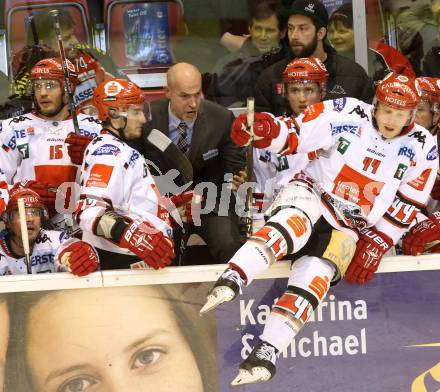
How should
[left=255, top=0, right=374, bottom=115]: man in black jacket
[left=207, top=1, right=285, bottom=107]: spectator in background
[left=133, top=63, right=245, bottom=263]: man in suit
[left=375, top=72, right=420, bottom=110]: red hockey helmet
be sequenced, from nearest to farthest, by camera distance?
[left=375, top=72, right=420, bottom=110]: red hockey helmet → [left=133, top=63, right=245, bottom=263]: man in suit → [left=255, top=0, right=374, bottom=115]: man in black jacket → [left=207, top=1, right=285, bottom=107]: spectator in background

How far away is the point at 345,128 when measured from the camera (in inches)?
187

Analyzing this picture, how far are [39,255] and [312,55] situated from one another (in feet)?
6.03

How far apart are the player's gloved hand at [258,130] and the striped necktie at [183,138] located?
37.1 inches

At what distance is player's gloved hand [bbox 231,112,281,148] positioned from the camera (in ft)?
14.7

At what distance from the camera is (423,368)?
4.64 metres

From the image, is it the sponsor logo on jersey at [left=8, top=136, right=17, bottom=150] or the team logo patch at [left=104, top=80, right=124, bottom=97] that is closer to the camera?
the team logo patch at [left=104, top=80, right=124, bottom=97]

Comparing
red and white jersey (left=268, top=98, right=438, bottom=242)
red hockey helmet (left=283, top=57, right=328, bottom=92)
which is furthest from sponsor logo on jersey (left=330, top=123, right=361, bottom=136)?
Result: red hockey helmet (left=283, top=57, right=328, bottom=92)

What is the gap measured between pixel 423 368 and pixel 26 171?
2151 mm

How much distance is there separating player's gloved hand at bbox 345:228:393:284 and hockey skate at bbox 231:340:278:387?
0.48m

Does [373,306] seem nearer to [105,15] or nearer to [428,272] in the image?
[428,272]

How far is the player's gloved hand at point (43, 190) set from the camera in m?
5.27

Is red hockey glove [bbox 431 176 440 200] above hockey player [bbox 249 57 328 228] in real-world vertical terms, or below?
below

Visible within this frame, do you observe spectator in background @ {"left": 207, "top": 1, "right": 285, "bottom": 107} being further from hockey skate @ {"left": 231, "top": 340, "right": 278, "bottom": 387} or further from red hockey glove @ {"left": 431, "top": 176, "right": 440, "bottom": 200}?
hockey skate @ {"left": 231, "top": 340, "right": 278, "bottom": 387}

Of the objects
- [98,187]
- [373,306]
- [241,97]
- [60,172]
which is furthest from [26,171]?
[373,306]
